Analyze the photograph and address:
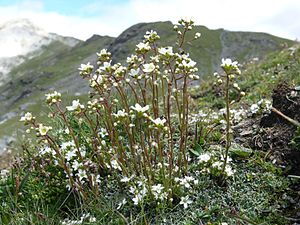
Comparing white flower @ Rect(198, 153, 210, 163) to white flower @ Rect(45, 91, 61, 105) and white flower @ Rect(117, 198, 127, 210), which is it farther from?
white flower @ Rect(45, 91, 61, 105)

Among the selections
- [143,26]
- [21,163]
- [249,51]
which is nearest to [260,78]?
[21,163]

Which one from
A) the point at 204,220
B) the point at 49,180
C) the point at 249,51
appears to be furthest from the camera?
the point at 249,51

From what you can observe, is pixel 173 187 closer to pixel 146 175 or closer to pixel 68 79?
pixel 146 175

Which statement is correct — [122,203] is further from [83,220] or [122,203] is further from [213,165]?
[213,165]

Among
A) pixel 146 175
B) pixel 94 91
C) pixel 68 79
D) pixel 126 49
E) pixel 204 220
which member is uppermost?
pixel 94 91

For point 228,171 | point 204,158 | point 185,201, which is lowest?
point 185,201

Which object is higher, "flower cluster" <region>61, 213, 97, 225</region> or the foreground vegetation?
the foreground vegetation

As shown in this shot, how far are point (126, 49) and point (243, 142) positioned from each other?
164m

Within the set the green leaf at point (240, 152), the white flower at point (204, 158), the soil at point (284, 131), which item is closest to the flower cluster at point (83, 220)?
the white flower at point (204, 158)

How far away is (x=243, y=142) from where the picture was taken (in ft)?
19.0

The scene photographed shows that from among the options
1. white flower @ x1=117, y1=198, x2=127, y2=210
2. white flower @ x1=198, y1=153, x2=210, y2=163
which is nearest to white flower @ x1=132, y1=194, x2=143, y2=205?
white flower @ x1=117, y1=198, x2=127, y2=210

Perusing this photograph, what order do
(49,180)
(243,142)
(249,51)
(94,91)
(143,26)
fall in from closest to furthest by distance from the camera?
(94,91) → (49,180) → (243,142) → (249,51) → (143,26)

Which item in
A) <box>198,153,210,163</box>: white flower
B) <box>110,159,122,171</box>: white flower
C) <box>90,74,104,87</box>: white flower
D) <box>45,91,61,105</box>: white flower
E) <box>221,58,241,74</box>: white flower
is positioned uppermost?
<box>221,58,241,74</box>: white flower

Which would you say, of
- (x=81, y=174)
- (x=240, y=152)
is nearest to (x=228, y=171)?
(x=240, y=152)
